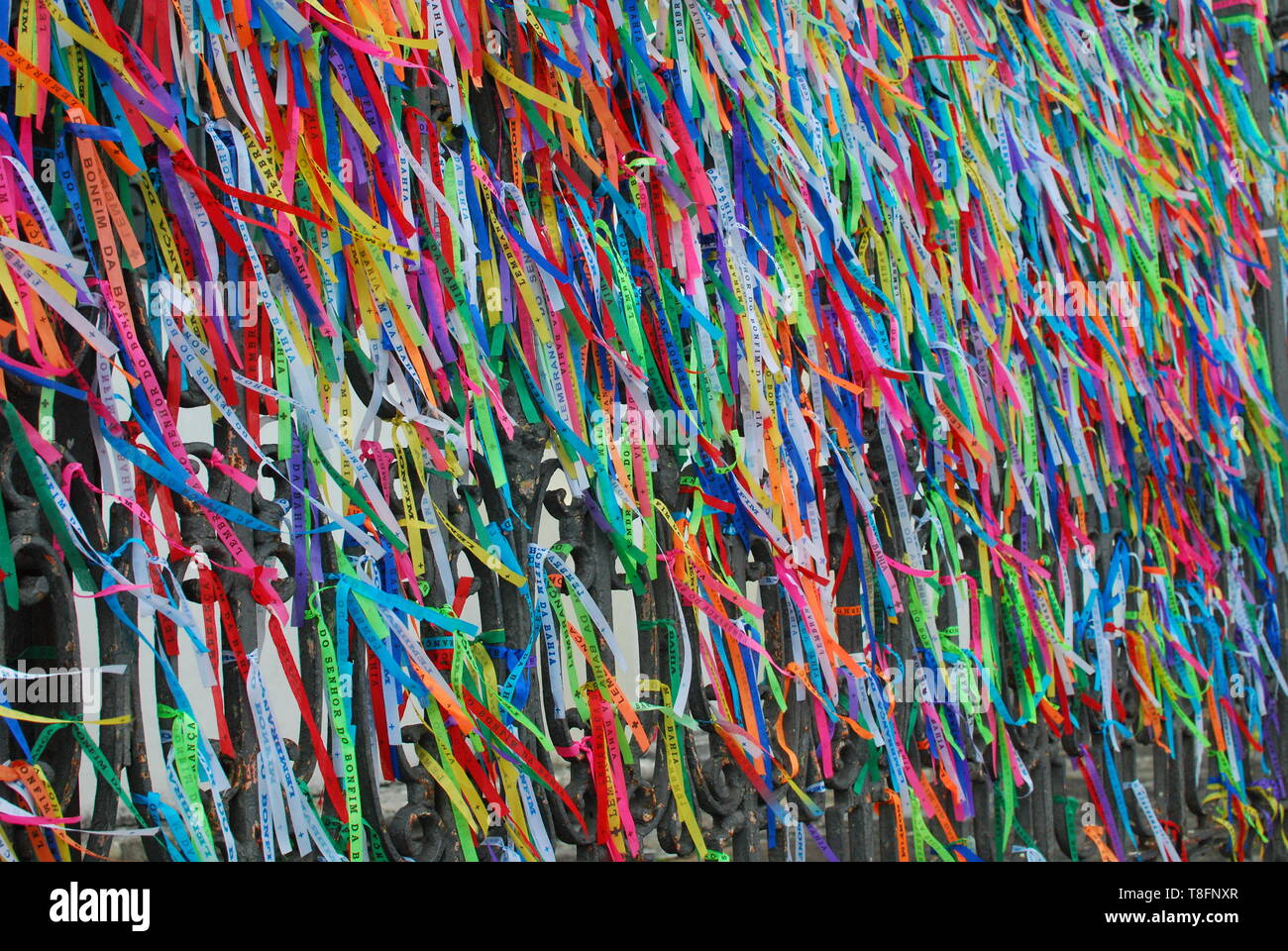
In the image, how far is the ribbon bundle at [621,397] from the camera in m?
1.13

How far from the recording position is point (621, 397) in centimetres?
145

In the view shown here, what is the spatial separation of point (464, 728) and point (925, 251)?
0.93 m

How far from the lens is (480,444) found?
4.35 ft

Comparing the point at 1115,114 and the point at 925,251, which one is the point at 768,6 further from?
the point at 1115,114

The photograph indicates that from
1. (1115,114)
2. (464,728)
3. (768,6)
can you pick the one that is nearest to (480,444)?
(464,728)

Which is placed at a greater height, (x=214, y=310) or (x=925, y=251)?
(x=925, y=251)

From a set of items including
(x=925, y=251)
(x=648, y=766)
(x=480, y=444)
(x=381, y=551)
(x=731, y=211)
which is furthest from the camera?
(x=648, y=766)

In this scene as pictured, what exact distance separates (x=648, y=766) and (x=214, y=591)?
132cm

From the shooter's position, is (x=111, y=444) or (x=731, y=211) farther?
(x=731, y=211)

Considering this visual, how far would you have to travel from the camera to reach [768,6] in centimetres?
159

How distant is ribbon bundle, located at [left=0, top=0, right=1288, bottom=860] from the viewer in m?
1.13

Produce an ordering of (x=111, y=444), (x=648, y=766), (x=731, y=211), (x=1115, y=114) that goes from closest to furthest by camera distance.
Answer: (x=111, y=444) < (x=731, y=211) < (x=1115, y=114) < (x=648, y=766)
